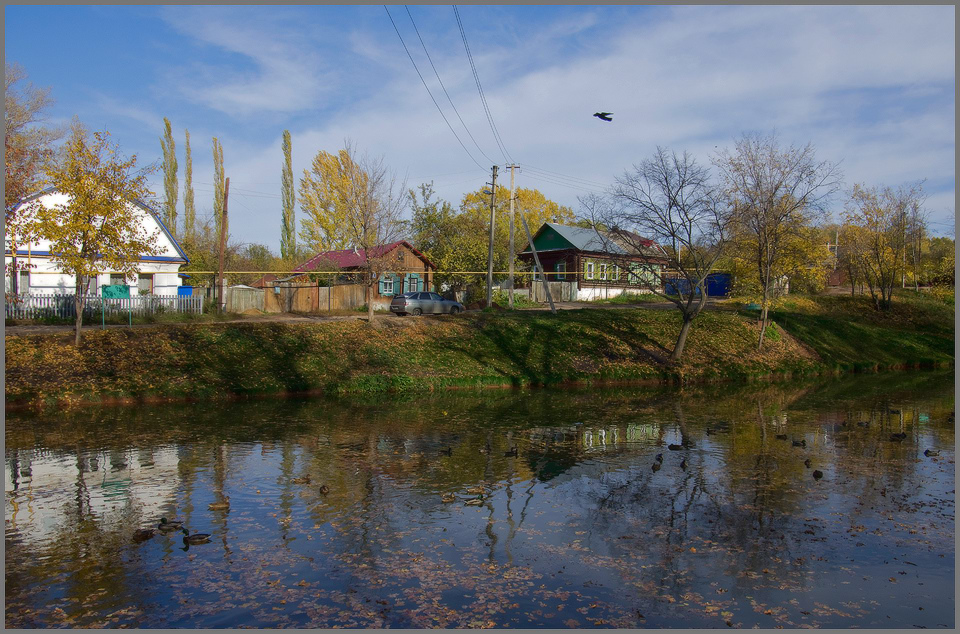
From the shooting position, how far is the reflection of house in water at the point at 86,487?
9391mm

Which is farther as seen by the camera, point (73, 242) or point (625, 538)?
point (73, 242)

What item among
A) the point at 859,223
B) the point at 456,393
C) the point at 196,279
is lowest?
the point at 456,393

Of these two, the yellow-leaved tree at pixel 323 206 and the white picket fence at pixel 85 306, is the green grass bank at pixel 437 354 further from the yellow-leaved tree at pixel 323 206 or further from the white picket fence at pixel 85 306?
the yellow-leaved tree at pixel 323 206

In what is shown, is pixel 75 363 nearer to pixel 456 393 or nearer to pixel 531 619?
pixel 456 393

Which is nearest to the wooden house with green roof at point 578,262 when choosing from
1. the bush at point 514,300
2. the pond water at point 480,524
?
the bush at point 514,300

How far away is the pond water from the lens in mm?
6449

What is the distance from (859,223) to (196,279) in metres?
45.4

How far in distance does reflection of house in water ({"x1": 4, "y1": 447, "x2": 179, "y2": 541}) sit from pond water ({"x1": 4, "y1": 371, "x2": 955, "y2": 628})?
0.07 m

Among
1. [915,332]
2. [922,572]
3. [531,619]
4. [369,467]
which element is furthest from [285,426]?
[915,332]

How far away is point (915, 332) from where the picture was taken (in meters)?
40.0

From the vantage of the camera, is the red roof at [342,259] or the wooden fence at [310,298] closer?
the wooden fence at [310,298]

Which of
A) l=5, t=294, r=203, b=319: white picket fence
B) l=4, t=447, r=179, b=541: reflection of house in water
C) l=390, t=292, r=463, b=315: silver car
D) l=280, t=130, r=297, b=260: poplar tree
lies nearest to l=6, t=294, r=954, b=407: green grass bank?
l=5, t=294, r=203, b=319: white picket fence

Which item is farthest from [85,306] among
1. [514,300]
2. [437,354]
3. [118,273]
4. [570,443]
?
[514,300]

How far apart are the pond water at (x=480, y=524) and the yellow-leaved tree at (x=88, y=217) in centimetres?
775
